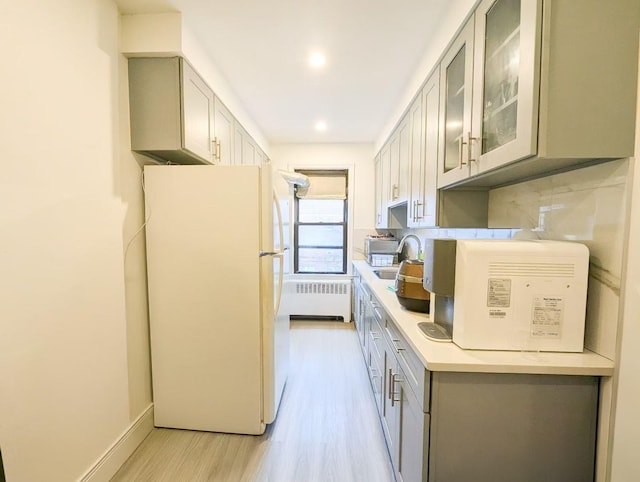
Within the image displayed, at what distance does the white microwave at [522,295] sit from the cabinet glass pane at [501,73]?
0.44 meters

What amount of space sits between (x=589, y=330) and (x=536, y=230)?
18.1 inches

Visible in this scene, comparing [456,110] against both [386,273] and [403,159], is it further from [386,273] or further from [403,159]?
[386,273]

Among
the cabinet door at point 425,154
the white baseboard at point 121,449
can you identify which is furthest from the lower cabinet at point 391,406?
the white baseboard at point 121,449

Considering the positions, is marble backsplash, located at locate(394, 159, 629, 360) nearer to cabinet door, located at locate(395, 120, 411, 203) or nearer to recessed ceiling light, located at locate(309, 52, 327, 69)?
cabinet door, located at locate(395, 120, 411, 203)

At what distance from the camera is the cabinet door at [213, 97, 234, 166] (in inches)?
88.0

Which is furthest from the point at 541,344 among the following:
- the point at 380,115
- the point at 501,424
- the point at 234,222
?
the point at 380,115

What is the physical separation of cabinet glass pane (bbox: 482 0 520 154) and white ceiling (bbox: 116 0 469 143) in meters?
0.45

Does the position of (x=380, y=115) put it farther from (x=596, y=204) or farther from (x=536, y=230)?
(x=596, y=204)

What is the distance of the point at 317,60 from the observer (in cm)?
208

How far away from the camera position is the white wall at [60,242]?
1.08 metres

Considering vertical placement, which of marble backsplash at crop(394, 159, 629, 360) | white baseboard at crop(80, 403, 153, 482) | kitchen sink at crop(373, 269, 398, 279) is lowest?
white baseboard at crop(80, 403, 153, 482)

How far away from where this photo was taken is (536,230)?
133cm

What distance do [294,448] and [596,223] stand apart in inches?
74.4

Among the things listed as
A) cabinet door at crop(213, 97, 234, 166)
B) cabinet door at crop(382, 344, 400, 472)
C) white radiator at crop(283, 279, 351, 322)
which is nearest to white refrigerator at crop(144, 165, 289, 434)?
cabinet door at crop(213, 97, 234, 166)
